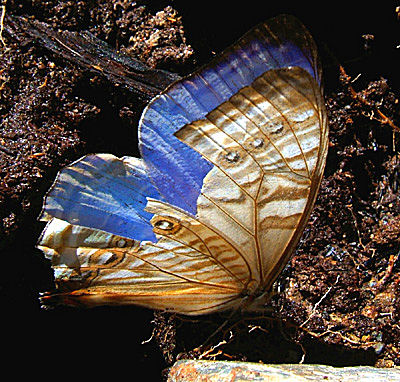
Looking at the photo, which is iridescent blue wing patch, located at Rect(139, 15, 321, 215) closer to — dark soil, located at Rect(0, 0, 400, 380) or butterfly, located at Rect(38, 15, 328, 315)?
butterfly, located at Rect(38, 15, 328, 315)

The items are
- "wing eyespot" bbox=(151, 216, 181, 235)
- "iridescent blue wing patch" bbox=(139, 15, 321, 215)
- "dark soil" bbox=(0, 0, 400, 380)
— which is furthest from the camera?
"dark soil" bbox=(0, 0, 400, 380)

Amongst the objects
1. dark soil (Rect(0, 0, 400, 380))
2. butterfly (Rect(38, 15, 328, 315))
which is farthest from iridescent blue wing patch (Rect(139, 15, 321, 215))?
dark soil (Rect(0, 0, 400, 380))

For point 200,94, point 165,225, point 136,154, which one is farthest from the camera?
point 136,154

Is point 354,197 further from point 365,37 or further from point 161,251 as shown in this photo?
point 161,251

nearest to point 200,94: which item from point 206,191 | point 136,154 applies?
point 206,191

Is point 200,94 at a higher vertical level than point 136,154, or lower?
higher

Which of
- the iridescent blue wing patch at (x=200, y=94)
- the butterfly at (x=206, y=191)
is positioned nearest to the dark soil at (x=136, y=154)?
the butterfly at (x=206, y=191)

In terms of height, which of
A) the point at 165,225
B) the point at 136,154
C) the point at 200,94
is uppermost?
the point at 200,94

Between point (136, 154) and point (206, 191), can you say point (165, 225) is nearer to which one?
point (206, 191)
